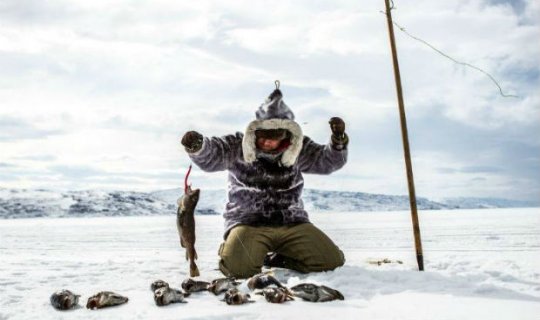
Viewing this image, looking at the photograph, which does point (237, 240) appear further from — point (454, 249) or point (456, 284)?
point (454, 249)

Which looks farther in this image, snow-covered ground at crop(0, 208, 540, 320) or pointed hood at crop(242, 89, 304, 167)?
pointed hood at crop(242, 89, 304, 167)

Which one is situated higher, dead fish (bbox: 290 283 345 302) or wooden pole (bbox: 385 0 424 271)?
wooden pole (bbox: 385 0 424 271)

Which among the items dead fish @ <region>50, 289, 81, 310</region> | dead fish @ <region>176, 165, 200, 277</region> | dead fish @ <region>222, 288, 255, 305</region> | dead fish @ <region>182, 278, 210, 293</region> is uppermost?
dead fish @ <region>176, 165, 200, 277</region>

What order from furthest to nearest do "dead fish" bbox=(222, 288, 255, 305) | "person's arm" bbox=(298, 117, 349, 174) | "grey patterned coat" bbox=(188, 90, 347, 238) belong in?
"person's arm" bbox=(298, 117, 349, 174)
"grey patterned coat" bbox=(188, 90, 347, 238)
"dead fish" bbox=(222, 288, 255, 305)

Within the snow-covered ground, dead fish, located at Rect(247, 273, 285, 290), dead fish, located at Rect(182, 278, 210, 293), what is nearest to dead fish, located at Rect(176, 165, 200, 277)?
the snow-covered ground

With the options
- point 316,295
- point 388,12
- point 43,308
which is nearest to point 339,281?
point 316,295

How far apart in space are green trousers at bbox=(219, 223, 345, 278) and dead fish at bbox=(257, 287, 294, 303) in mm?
1232

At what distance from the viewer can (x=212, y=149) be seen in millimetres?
4691

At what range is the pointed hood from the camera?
471cm

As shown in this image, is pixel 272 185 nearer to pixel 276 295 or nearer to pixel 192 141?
pixel 192 141

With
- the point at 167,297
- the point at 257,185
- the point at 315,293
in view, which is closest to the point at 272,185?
the point at 257,185

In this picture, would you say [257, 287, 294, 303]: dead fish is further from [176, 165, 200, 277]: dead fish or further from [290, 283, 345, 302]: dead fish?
[176, 165, 200, 277]: dead fish

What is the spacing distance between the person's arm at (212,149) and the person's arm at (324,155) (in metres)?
0.71

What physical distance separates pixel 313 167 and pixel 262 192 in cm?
66
